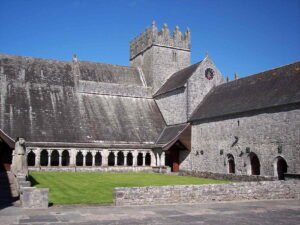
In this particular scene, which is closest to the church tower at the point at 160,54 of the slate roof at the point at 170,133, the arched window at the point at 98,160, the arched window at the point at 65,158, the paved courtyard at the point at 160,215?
the slate roof at the point at 170,133

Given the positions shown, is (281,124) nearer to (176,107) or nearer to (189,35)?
(176,107)

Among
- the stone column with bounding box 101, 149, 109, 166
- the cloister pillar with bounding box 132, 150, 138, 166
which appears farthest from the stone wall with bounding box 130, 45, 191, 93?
the stone column with bounding box 101, 149, 109, 166

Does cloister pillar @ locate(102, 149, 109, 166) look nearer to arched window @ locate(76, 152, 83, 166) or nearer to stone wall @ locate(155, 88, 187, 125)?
arched window @ locate(76, 152, 83, 166)

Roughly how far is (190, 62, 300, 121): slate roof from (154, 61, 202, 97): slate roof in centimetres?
331

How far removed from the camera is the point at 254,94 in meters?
31.7

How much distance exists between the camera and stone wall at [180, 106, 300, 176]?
26.7 metres

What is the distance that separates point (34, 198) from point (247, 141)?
19.7 meters

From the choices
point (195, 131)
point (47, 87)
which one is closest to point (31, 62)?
point (47, 87)

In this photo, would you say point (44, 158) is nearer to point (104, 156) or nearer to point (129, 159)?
point (104, 156)

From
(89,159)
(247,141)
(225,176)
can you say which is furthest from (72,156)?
(247,141)

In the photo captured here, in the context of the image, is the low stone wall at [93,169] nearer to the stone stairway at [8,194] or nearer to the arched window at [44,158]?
the arched window at [44,158]

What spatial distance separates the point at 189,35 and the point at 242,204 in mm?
36467

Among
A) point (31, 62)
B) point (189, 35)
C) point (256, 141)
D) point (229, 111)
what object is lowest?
point (256, 141)

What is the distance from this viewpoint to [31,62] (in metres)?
42.7
